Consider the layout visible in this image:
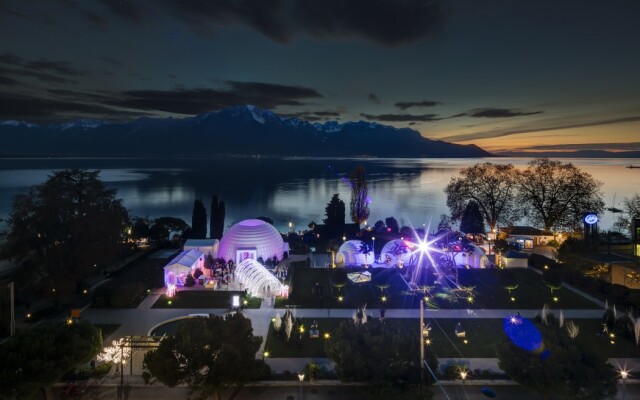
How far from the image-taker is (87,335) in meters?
17.7

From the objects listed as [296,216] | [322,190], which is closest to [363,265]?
[296,216]

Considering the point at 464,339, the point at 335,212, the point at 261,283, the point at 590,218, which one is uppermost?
the point at 590,218

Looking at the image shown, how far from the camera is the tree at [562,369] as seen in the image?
48.6ft

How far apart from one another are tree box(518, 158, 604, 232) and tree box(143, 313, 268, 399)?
54.1 meters

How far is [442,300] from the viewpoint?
103 feet

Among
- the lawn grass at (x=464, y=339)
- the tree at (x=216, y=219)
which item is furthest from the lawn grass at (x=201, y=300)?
the tree at (x=216, y=219)

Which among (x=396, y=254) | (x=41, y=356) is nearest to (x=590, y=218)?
(x=396, y=254)

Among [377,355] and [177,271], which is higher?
[377,355]

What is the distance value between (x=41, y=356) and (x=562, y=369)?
2211cm

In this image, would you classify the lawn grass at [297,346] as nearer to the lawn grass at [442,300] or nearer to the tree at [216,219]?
the lawn grass at [442,300]

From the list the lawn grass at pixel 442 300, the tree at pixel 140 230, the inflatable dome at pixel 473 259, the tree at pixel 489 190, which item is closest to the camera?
the lawn grass at pixel 442 300

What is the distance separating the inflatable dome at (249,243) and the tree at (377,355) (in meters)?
23.3

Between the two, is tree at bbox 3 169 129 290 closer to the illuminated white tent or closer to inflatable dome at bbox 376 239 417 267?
the illuminated white tent

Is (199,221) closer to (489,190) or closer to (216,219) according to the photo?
(216,219)
